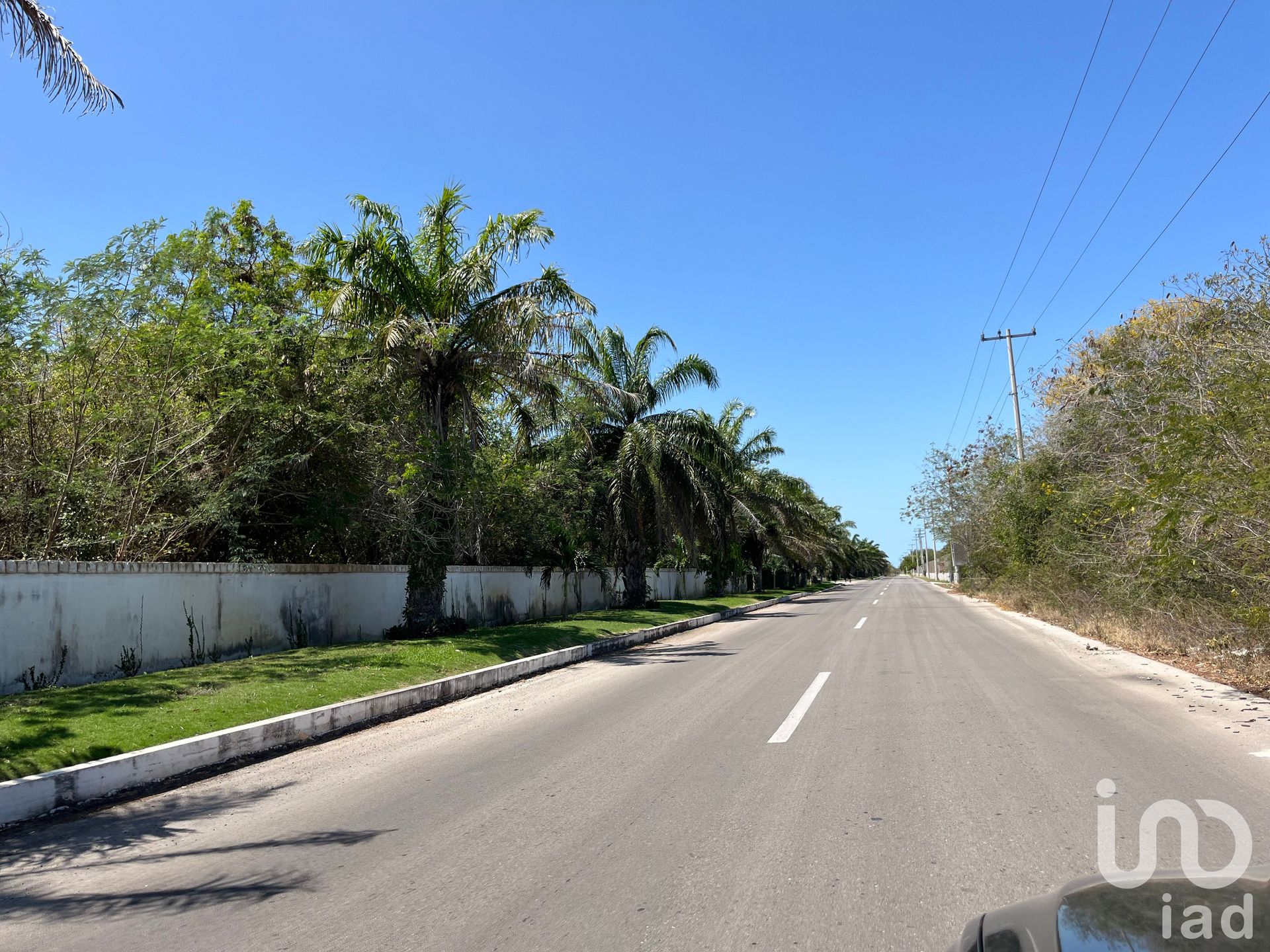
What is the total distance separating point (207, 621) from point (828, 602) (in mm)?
32238

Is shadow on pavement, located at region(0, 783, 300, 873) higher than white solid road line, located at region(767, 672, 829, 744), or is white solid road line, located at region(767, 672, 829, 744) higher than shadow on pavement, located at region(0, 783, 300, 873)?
white solid road line, located at region(767, 672, 829, 744)

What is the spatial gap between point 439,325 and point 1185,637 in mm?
13910

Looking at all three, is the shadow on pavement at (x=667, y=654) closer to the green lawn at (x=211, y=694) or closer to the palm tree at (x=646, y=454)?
the green lawn at (x=211, y=694)

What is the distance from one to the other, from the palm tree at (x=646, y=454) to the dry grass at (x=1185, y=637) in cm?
1062

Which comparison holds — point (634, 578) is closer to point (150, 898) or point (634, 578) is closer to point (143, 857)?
point (143, 857)

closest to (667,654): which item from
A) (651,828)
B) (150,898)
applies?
(651,828)

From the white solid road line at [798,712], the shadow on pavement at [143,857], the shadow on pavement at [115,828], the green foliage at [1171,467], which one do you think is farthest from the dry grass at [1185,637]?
the shadow on pavement at [115,828]

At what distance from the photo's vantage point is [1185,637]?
13.2m

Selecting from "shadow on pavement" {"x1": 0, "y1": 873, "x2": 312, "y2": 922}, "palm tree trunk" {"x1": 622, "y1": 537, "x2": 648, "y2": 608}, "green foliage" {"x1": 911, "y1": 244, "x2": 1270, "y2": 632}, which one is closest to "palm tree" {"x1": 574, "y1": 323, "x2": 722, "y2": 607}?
"palm tree trunk" {"x1": 622, "y1": 537, "x2": 648, "y2": 608}

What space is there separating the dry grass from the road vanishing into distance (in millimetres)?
1664

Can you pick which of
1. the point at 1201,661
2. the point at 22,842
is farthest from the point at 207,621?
the point at 1201,661

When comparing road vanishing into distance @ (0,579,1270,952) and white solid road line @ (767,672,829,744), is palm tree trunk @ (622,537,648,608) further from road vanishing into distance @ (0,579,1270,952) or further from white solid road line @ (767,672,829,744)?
road vanishing into distance @ (0,579,1270,952)

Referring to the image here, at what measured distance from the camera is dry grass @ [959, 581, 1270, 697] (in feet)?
35.5

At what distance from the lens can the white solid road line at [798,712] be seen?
7919 mm
